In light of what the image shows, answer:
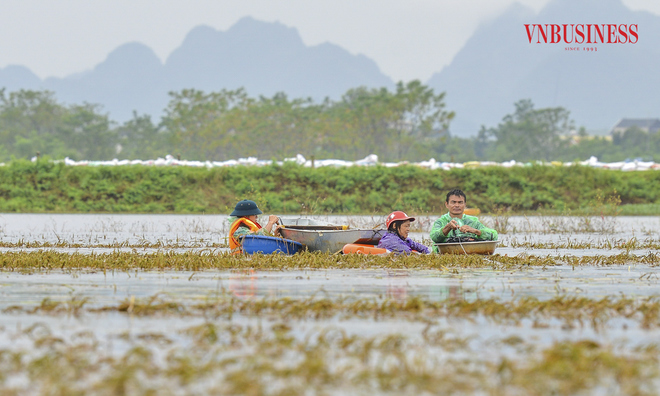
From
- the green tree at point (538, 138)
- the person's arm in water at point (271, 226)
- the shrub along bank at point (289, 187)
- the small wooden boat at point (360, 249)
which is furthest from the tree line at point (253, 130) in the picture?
the small wooden boat at point (360, 249)

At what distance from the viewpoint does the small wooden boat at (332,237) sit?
13998 millimetres

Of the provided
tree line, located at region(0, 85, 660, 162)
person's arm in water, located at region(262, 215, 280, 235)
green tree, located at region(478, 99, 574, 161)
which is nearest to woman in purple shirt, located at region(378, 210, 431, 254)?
person's arm in water, located at region(262, 215, 280, 235)

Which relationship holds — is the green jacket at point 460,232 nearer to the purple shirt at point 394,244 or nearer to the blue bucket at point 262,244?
the purple shirt at point 394,244

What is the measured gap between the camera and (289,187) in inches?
1593

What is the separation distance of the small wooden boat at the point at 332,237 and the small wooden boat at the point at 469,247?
113cm

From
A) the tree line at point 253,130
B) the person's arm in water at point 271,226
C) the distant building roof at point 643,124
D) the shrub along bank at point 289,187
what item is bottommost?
the person's arm in water at point 271,226

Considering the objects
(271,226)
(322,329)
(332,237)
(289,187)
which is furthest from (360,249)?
(289,187)

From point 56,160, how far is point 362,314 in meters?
37.9

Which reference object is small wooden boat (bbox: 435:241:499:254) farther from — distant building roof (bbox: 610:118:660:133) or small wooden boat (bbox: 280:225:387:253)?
distant building roof (bbox: 610:118:660:133)

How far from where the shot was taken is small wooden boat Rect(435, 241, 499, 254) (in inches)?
527

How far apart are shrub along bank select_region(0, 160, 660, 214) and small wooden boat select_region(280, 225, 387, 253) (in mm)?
24447

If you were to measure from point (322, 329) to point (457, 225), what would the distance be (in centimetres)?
683

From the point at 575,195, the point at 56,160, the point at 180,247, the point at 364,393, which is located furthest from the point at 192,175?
the point at 364,393

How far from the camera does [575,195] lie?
41.1 metres
